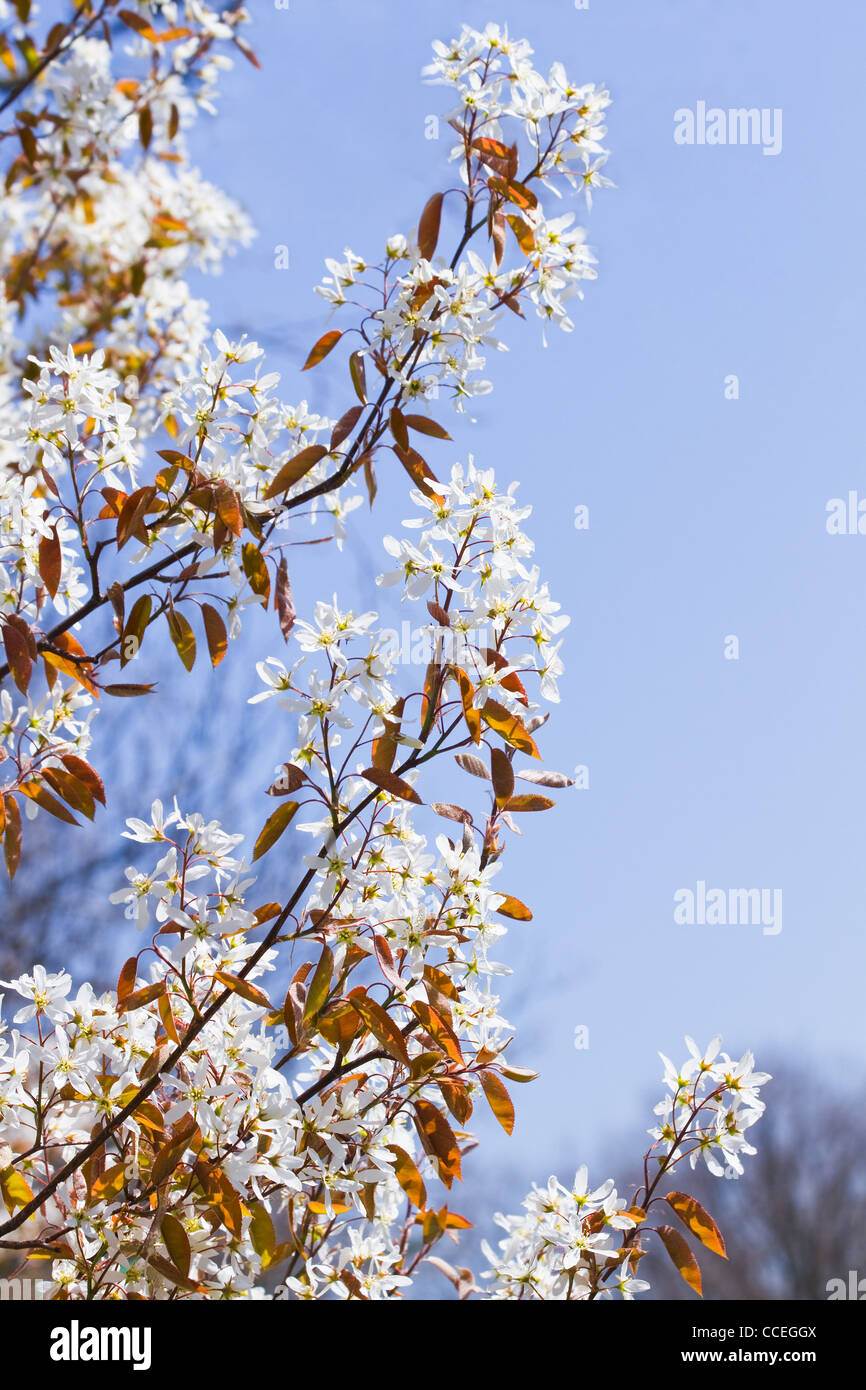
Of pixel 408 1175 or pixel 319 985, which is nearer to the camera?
pixel 319 985

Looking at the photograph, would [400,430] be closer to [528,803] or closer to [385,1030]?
[528,803]

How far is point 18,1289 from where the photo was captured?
1.48m

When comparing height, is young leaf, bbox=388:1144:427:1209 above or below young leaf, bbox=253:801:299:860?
below

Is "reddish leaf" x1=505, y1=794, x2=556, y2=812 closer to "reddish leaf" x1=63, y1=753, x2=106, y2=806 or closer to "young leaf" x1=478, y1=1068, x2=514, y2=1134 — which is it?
"young leaf" x1=478, y1=1068, x2=514, y2=1134

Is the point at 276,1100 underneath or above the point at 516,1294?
above

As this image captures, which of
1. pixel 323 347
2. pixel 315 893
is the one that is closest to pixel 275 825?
pixel 315 893

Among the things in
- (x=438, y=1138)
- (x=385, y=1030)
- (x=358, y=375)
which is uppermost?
(x=358, y=375)

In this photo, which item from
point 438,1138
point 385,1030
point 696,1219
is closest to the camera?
point 385,1030

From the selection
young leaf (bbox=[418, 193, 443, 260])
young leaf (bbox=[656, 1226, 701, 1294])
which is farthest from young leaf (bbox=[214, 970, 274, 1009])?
young leaf (bbox=[418, 193, 443, 260])

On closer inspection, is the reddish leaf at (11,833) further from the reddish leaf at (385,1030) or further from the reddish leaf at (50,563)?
the reddish leaf at (385,1030)

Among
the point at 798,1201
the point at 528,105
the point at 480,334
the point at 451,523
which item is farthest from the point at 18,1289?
the point at 798,1201

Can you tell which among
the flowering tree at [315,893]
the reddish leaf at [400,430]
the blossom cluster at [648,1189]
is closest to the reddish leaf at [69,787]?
the flowering tree at [315,893]

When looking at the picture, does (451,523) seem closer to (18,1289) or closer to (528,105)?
(528,105)
